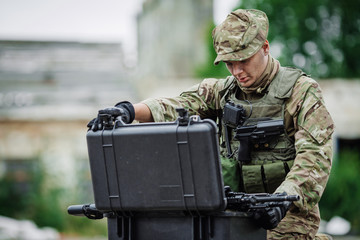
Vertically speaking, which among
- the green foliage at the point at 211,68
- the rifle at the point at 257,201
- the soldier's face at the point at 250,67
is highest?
the soldier's face at the point at 250,67

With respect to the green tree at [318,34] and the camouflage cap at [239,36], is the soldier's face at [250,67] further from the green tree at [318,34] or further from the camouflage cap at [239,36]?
the green tree at [318,34]

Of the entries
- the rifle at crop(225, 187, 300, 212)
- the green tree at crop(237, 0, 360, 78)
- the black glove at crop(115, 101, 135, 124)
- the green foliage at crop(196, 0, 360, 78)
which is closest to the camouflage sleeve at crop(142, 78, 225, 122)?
the black glove at crop(115, 101, 135, 124)

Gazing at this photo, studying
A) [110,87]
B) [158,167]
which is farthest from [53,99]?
[158,167]

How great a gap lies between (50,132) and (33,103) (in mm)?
1922

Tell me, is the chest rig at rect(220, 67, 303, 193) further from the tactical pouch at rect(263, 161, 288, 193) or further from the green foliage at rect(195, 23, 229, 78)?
the green foliage at rect(195, 23, 229, 78)

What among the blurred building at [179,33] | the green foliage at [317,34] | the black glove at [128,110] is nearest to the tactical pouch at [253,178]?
the black glove at [128,110]

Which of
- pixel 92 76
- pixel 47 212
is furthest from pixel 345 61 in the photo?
pixel 47 212

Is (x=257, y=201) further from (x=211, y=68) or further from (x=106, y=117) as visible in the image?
(x=211, y=68)

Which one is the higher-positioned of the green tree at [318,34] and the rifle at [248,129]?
the rifle at [248,129]

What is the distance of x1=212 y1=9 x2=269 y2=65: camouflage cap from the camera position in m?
4.19

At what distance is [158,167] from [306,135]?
0.92 m

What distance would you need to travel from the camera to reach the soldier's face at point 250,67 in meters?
4.29

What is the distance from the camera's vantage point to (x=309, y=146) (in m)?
4.09

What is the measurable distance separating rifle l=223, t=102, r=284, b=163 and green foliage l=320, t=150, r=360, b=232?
34.3 feet
